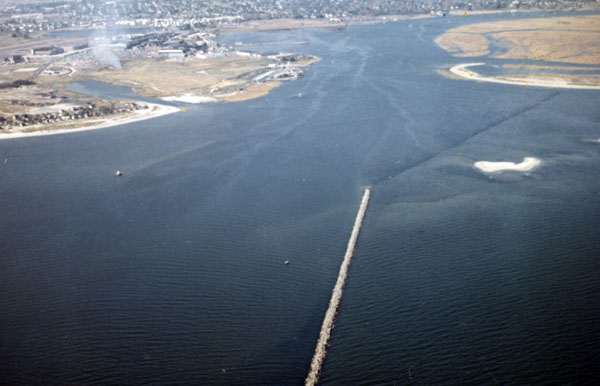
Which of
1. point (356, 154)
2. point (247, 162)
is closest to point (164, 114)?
point (247, 162)

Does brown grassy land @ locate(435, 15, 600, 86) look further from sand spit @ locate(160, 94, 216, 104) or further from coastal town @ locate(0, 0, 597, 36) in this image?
sand spit @ locate(160, 94, 216, 104)

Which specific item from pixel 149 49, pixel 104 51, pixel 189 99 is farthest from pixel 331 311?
pixel 104 51

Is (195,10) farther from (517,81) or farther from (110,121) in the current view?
(517,81)

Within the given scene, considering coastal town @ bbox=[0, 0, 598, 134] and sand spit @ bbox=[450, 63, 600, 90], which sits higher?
coastal town @ bbox=[0, 0, 598, 134]

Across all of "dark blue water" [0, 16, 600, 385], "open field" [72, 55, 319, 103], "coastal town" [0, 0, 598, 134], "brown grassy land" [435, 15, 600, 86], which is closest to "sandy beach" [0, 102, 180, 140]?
"coastal town" [0, 0, 598, 134]

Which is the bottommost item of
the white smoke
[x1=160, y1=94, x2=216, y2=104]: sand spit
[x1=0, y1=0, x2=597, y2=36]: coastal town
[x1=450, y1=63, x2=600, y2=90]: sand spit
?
[x1=450, y1=63, x2=600, y2=90]: sand spit

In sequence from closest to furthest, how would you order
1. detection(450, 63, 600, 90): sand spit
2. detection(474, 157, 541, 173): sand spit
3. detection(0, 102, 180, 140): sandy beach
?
1. detection(474, 157, 541, 173): sand spit
2. detection(0, 102, 180, 140): sandy beach
3. detection(450, 63, 600, 90): sand spit

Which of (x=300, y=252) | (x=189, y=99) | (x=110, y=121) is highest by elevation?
(x=189, y=99)
